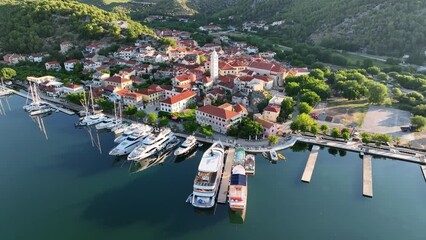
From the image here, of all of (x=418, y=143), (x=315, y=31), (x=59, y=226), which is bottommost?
(x=59, y=226)

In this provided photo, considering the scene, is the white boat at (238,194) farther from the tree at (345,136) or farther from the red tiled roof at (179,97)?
the red tiled roof at (179,97)

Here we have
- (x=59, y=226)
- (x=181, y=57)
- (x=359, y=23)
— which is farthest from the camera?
(x=359, y=23)

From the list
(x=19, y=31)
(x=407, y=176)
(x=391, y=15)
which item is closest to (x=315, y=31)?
(x=391, y=15)

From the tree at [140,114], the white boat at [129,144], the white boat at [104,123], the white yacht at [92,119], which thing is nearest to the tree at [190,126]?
the white boat at [129,144]

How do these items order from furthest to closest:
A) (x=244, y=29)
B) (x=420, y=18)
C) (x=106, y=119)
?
(x=244, y=29)
(x=420, y=18)
(x=106, y=119)

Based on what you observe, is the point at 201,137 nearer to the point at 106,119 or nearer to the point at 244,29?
the point at 106,119

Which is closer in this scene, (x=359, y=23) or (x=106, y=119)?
(x=106, y=119)

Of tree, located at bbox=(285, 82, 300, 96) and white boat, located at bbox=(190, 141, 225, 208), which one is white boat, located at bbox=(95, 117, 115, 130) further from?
tree, located at bbox=(285, 82, 300, 96)
